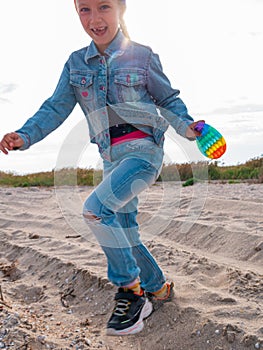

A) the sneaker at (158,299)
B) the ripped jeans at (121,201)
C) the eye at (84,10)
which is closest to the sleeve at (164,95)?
the ripped jeans at (121,201)

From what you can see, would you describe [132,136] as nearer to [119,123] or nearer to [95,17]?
[119,123]

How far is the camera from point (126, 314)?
3.13 metres

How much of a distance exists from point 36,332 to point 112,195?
1.14 metres

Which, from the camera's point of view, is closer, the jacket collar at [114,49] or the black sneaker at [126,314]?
the black sneaker at [126,314]

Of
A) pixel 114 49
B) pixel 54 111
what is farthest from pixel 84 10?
pixel 54 111

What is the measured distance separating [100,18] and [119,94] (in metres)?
0.47

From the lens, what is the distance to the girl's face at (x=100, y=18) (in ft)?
10.3

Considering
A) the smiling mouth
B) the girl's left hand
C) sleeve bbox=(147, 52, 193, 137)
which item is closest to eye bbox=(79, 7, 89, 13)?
the smiling mouth

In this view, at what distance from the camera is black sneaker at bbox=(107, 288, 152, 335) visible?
3084mm

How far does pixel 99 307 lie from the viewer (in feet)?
12.9

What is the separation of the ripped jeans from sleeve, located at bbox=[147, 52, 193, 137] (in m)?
0.23

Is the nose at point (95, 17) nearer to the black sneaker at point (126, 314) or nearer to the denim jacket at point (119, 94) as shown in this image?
the denim jacket at point (119, 94)

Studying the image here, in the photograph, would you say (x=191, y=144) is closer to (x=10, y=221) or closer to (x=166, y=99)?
(x=166, y=99)

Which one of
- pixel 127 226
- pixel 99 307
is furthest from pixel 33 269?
pixel 127 226
